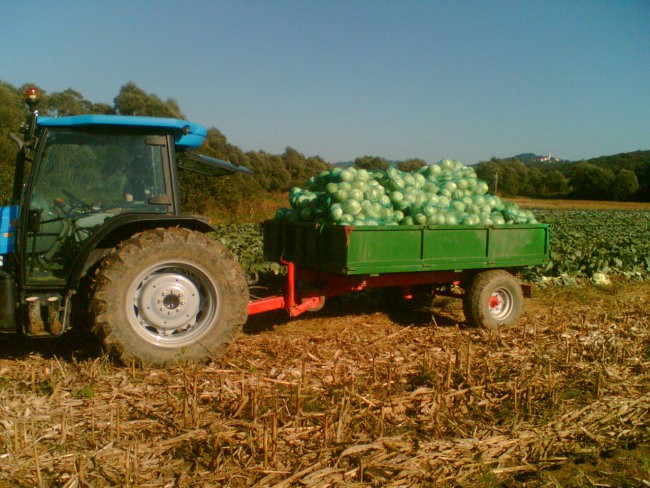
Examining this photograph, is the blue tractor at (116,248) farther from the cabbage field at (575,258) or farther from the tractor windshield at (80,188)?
the cabbage field at (575,258)

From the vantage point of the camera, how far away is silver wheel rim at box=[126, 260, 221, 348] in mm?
4562

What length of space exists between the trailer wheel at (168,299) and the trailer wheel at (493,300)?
9.14 feet

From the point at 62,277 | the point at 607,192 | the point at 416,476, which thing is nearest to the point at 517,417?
the point at 416,476

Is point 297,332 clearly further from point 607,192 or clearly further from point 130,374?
point 607,192

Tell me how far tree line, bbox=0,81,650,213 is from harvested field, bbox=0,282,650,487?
382 centimetres

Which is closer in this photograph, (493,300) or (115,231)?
(115,231)

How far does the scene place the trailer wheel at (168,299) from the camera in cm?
437

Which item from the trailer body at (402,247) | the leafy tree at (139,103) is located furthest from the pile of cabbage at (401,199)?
the leafy tree at (139,103)

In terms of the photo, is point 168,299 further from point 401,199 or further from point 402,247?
point 401,199

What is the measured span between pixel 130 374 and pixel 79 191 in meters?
1.54

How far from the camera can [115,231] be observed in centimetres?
468

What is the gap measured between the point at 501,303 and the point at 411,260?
1475mm

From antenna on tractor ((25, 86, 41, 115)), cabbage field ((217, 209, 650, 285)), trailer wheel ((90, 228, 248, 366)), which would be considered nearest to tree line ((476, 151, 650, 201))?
cabbage field ((217, 209, 650, 285))

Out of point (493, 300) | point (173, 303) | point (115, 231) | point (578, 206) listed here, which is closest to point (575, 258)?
point (493, 300)
